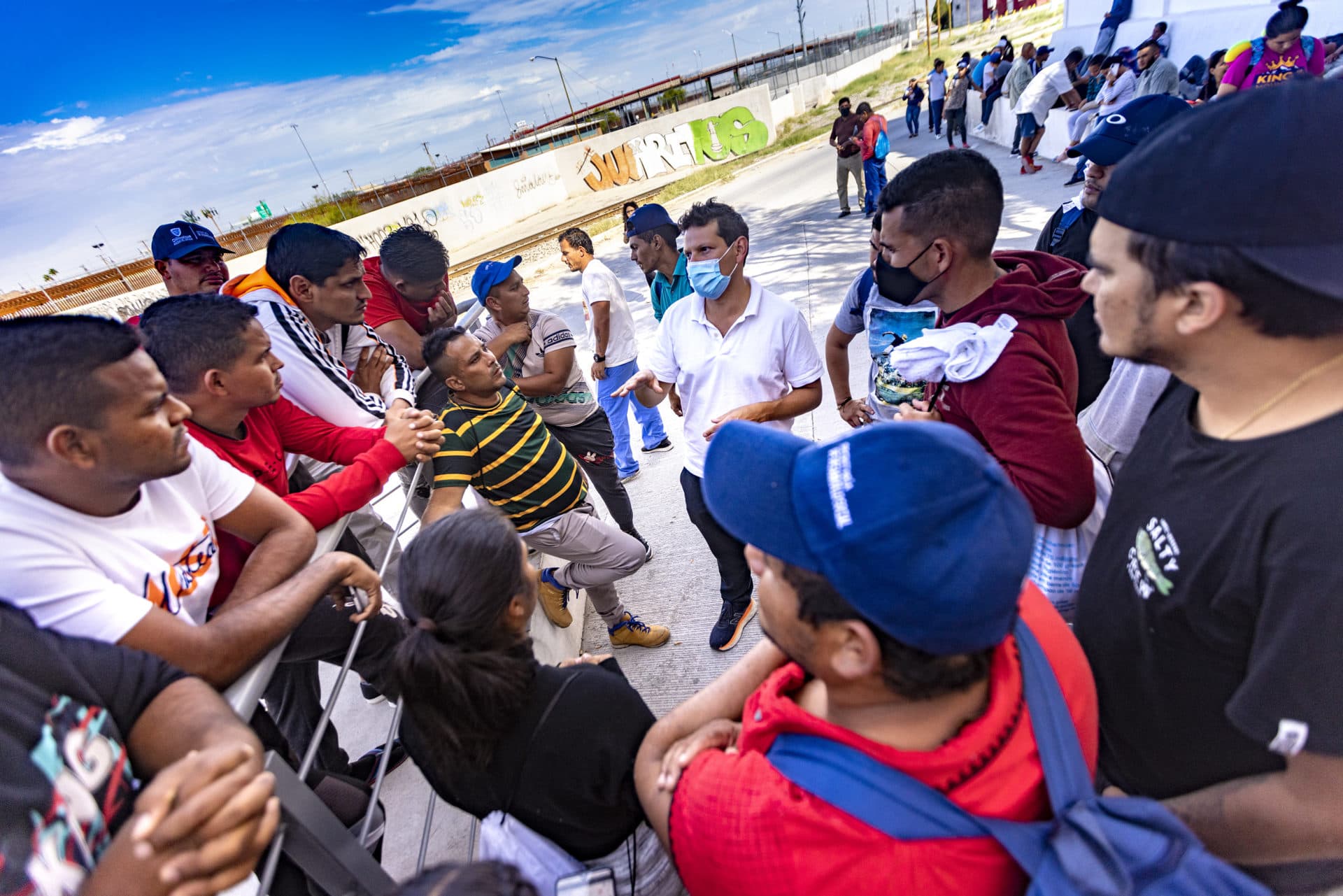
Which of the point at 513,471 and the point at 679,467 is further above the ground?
the point at 513,471

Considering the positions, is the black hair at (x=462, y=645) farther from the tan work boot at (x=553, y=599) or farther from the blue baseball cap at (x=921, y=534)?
the tan work boot at (x=553, y=599)

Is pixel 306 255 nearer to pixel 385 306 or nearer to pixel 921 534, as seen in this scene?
pixel 385 306

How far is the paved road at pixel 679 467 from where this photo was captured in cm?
271

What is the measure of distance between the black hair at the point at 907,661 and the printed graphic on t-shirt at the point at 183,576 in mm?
1443

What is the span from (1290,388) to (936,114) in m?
18.0

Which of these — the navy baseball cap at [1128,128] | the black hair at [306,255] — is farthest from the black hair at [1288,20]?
the black hair at [306,255]

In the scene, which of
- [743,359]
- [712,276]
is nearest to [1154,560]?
[743,359]

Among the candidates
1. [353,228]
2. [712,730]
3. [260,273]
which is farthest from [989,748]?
[353,228]

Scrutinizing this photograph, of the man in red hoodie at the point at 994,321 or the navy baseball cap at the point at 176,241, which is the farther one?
the navy baseball cap at the point at 176,241

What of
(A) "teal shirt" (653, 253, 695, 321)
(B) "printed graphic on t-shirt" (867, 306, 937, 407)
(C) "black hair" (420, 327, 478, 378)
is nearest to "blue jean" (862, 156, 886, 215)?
(A) "teal shirt" (653, 253, 695, 321)

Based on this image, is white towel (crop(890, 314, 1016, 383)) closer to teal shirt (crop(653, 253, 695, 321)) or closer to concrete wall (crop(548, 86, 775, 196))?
teal shirt (crop(653, 253, 695, 321))

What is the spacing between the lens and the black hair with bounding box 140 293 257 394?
6.07 ft

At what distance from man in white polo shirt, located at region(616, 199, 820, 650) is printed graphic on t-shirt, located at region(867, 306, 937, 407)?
0.86ft

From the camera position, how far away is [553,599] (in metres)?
2.96
